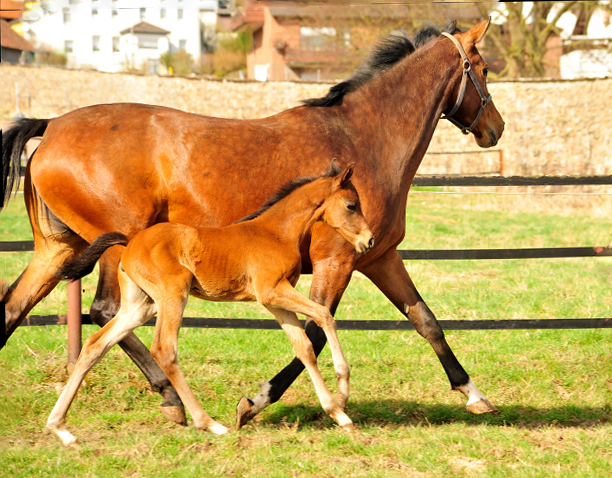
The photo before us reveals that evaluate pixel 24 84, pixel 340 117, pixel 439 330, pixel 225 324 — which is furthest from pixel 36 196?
pixel 24 84

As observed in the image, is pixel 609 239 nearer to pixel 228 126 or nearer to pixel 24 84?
pixel 228 126

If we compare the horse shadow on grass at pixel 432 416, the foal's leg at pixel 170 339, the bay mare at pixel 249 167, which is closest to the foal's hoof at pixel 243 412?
the bay mare at pixel 249 167

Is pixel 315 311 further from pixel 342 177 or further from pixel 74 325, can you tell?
pixel 74 325

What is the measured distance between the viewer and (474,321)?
4.68 metres

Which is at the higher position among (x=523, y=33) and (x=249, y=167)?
(x=523, y=33)

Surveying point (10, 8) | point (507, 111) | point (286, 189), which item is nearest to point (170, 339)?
point (286, 189)

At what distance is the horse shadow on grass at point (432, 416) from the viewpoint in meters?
4.10

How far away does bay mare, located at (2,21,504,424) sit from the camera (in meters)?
3.83

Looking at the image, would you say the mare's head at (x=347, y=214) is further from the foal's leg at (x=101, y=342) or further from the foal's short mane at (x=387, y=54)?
the foal's leg at (x=101, y=342)

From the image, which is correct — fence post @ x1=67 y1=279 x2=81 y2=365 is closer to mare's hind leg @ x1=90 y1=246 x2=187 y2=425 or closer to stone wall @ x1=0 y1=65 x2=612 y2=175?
mare's hind leg @ x1=90 y1=246 x2=187 y2=425

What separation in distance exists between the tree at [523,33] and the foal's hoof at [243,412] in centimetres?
1671

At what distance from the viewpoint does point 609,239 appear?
10352mm

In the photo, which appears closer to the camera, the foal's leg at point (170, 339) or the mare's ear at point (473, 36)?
the foal's leg at point (170, 339)

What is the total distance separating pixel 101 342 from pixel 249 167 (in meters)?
1.26
